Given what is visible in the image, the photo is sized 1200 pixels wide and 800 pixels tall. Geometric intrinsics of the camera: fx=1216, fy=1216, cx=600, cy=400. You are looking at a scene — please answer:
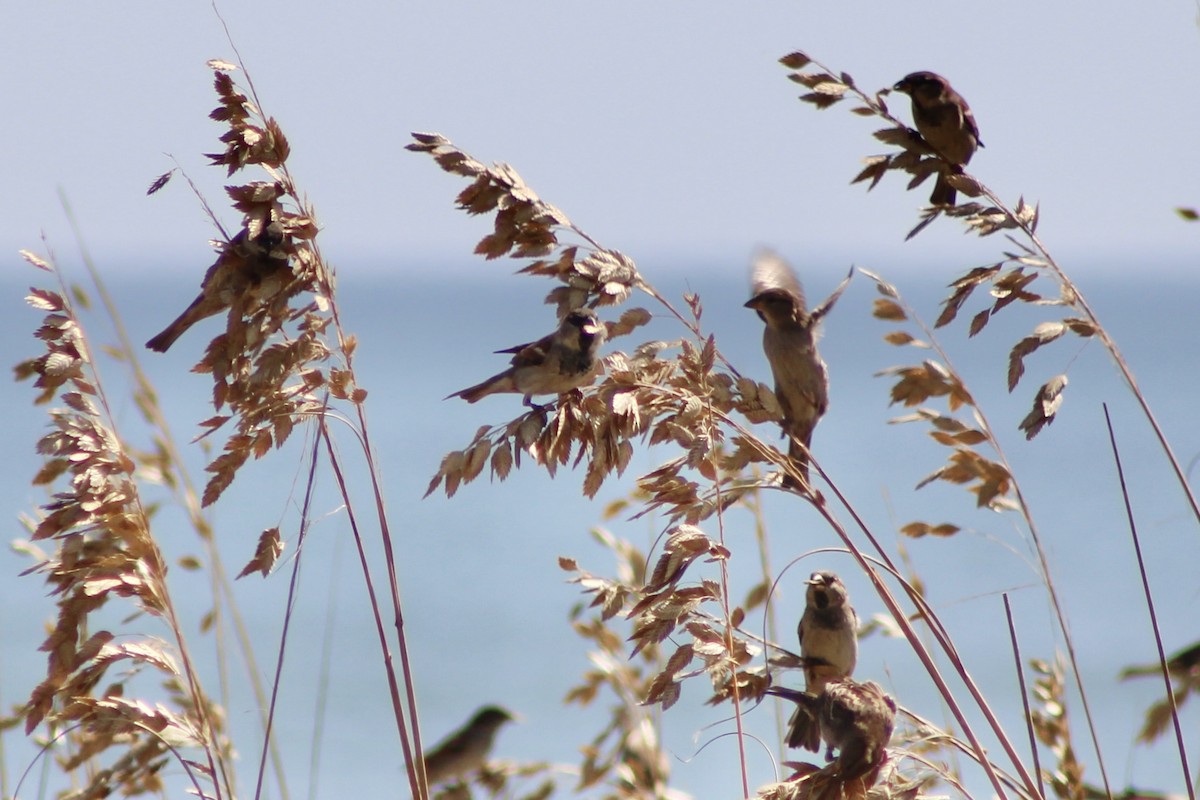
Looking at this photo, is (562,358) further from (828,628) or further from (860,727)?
(828,628)

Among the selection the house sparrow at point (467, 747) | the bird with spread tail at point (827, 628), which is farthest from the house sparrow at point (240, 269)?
the house sparrow at point (467, 747)

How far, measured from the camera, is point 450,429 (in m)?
28.1

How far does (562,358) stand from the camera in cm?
238

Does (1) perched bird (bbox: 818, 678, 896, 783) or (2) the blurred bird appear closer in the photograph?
(1) perched bird (bbox: 818, 678, 896, 783)

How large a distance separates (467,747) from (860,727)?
2.69m

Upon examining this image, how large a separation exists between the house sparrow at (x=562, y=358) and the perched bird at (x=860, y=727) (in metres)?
A: 0.71

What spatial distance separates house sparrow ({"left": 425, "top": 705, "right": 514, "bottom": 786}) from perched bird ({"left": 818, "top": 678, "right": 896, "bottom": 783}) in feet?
7.75

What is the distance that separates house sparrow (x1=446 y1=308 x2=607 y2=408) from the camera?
2261mm

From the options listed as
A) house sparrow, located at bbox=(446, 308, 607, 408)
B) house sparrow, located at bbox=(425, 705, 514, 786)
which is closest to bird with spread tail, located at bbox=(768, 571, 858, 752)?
house sparrow, located at bbox=(446, 308, 607, 408)

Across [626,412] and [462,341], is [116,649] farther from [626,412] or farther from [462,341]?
[462,341]

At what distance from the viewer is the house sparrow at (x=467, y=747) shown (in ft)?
13.7

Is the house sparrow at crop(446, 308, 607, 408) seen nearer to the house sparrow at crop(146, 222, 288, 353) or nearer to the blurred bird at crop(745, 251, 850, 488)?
the house sparrow at crop(146, 222, 288, 353)

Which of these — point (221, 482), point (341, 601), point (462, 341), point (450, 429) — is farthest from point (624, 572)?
point (462, 341)

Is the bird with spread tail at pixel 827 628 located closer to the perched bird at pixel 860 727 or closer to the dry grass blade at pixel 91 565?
the perched bird at pixel 860 727
